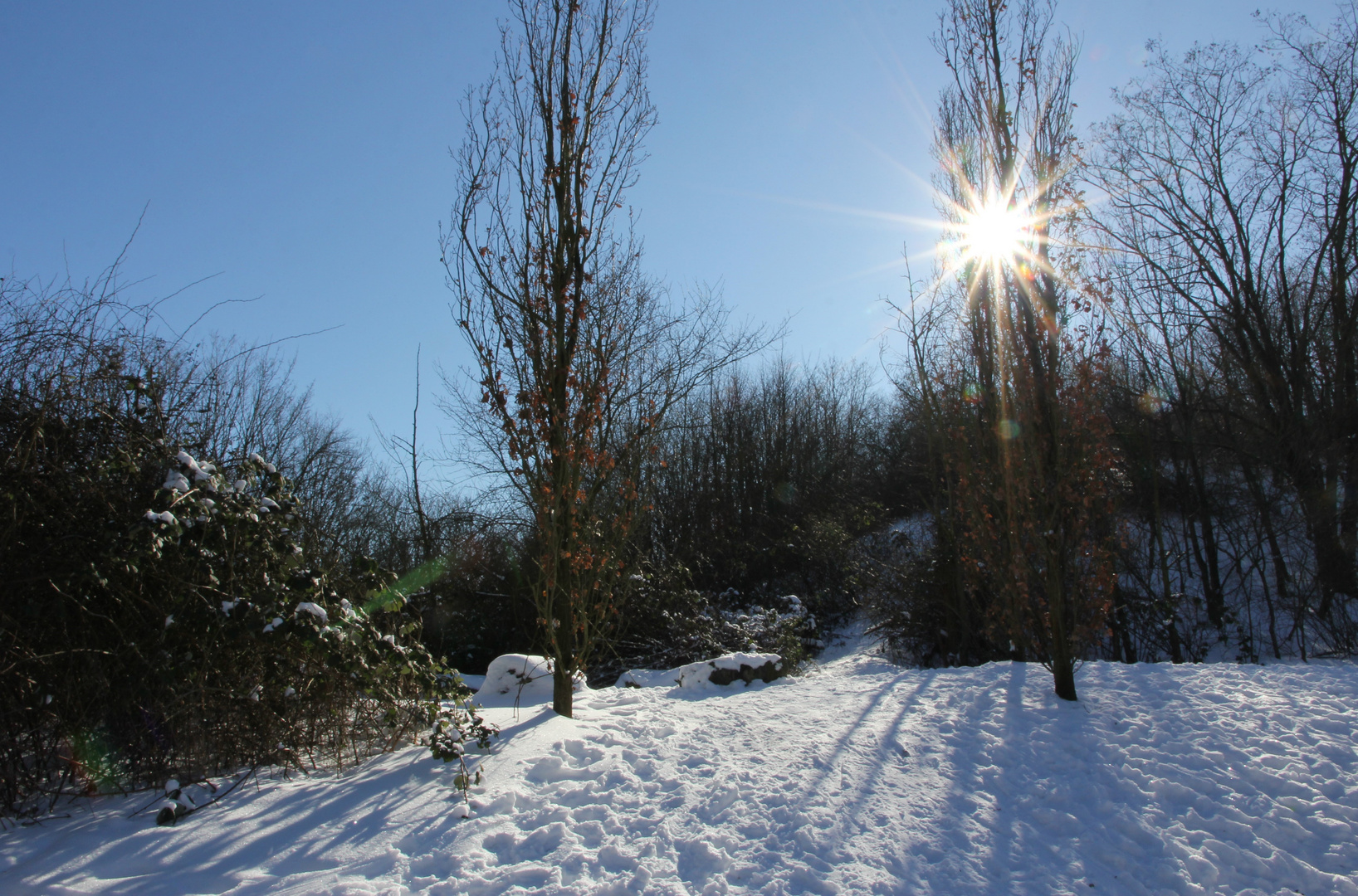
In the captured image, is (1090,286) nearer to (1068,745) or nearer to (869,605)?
(1068,745)

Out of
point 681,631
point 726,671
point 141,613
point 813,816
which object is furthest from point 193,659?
point 681,631

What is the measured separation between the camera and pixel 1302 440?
10.6 m

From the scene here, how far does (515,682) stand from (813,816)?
4.52 meters

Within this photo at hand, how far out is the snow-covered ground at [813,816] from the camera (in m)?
2.99

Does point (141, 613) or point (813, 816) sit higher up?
point (141, 613)

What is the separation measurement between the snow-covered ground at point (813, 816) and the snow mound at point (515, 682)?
206 centimetres

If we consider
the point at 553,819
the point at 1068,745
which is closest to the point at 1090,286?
the point at 1068,745

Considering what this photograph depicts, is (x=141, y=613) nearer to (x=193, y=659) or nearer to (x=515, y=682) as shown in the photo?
(x=193, y=659)

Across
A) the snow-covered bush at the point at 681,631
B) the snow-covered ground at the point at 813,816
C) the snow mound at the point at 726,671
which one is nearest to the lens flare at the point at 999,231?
the snow-covered ground at the point at 813,816

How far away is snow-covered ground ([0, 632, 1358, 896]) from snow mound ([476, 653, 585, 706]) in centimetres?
206

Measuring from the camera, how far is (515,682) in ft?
24.3

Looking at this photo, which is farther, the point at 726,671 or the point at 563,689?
the point at 726,671

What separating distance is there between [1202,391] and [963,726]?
10.7m

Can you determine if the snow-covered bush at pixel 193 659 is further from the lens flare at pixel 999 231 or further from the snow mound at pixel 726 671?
the lens flare at pixel 999 231
